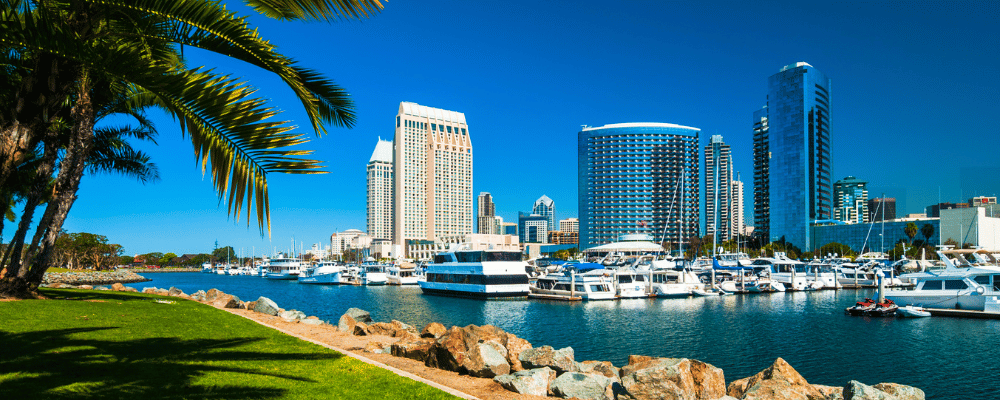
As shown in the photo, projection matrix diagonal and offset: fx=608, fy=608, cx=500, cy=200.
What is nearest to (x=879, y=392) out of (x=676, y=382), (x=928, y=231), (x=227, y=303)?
(x=676, y=382)

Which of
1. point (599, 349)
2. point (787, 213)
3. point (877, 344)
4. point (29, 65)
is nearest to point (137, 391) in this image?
point (29, 65)

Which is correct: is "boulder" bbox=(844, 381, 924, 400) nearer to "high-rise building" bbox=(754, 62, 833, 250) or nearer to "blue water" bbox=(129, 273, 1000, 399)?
"blue water" bbox=(129, 273, 1000, 399)

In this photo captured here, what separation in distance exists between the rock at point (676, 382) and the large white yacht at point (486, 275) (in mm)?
43225

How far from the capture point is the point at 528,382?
13266mm

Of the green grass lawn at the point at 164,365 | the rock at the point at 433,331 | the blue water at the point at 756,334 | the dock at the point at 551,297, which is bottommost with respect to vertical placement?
the dock at the point at 551,297

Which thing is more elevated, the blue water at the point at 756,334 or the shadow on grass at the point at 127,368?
the shadow on grass at the point at 127,368

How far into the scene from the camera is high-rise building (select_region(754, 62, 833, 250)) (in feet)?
580

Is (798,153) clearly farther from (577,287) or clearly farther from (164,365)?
(164,365)

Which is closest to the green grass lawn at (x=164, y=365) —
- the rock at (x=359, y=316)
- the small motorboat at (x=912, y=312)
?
the rock at (x=359, y=316)

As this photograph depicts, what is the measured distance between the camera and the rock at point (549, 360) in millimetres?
16797

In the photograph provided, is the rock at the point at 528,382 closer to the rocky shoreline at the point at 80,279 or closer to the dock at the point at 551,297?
the rocky shoreline at the point at 80,279

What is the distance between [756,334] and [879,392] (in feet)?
76.5

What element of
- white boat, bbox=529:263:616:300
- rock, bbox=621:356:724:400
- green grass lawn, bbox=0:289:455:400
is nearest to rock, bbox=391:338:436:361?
green grass lawn, bbox=0:289:455:400

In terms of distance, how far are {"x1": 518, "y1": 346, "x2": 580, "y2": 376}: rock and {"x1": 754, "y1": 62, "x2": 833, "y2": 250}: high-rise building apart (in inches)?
6976
